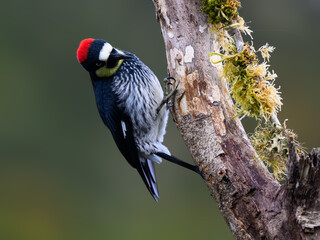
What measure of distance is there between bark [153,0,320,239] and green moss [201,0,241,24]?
5 cm

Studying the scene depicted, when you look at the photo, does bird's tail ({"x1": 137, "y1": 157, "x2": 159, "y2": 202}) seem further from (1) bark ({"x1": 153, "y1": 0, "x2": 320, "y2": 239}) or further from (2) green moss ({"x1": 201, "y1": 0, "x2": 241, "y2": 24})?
(2) green moss ({"x1": 201, "y1": 0, "x2": 241, "y2": 24})

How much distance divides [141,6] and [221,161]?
232 inches

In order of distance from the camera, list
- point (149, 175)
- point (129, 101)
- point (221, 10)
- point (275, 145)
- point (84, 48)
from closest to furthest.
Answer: point (275, 145) → point (221, 10) → point (84, 48) → point (129, 101) → point (149, 175)

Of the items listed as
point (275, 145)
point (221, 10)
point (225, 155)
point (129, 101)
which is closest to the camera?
point (275, 145)

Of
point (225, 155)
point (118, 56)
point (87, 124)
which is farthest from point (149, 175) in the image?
point (87, 124)

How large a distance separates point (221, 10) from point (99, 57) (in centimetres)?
97

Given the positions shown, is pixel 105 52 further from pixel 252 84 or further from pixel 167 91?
pixel 252 84

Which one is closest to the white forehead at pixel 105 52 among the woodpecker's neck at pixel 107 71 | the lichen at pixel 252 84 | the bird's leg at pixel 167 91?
the woodpecker's neck at pixel 107 71

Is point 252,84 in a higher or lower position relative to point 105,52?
lower

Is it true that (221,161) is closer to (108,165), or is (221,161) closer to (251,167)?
(251,167)

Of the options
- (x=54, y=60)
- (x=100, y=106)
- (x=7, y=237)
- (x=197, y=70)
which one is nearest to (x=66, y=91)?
(x=54, y=60)

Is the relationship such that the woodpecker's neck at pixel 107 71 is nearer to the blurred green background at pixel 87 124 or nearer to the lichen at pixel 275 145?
the lichen at pixel 275 145

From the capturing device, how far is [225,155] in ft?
7.84

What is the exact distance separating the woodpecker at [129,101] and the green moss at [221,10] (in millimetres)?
788
